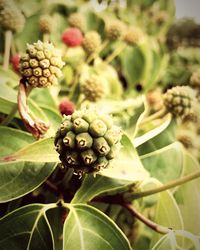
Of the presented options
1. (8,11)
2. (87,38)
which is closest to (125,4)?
(87,38)

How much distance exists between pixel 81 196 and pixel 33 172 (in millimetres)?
111

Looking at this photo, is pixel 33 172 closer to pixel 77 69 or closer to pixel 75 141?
pixel 75 141

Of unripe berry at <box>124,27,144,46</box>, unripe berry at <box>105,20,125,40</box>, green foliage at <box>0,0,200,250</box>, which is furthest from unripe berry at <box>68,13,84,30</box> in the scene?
unripe berry at <box>124,27,144,46</box>

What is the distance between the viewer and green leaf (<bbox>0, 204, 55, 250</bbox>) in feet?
2.39

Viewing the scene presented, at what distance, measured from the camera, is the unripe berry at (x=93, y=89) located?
1.10 metres

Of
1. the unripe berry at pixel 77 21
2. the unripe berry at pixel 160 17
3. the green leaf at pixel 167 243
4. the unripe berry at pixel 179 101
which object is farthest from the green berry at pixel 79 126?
the unripe berry at pixel 160 17

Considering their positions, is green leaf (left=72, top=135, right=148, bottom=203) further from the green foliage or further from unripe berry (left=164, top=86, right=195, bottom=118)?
unripe berry (left=164, top=86, right=195, bottom=118)

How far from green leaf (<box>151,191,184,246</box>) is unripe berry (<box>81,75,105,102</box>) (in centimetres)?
35

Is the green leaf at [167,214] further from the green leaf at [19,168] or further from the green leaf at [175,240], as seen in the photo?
the green leaf at [19,168]

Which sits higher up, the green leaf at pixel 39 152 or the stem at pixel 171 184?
the green leaf at pixel 39 152

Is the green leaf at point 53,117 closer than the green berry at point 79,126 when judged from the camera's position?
No

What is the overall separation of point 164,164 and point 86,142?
447 mm

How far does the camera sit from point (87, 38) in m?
1.28

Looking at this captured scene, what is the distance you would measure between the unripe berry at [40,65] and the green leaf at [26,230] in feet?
0.83
